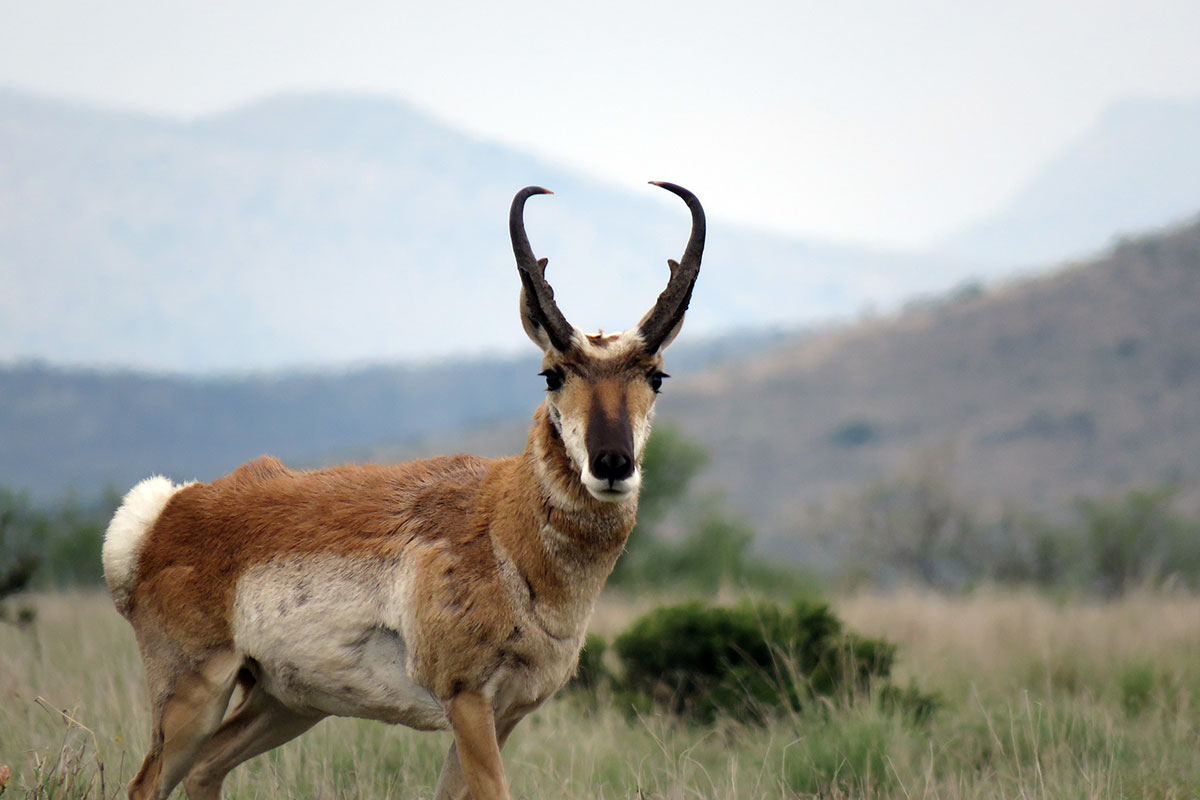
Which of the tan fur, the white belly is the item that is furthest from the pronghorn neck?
the white belly

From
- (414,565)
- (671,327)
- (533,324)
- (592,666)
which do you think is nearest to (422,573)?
(414,565)

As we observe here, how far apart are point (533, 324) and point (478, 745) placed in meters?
1.81

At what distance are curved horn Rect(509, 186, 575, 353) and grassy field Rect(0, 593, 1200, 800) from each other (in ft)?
7.02

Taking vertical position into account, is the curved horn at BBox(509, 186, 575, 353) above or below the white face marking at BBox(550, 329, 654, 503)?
above

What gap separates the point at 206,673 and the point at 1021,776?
4.44m

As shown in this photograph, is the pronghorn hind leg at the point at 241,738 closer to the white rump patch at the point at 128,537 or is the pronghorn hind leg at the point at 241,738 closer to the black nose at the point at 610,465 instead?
the white rump patch at the point at 128,537

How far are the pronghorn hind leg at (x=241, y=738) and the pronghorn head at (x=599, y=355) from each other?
2193 millimetres

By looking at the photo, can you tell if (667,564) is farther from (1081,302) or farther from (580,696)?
(1081,302)

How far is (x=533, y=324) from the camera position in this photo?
5113mm

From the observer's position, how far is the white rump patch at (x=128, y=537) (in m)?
5.62

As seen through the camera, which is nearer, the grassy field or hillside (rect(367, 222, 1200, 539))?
the grassy field

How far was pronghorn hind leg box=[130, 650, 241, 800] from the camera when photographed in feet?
17.4

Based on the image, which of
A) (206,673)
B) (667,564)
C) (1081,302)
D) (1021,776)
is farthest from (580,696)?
(1081,302)

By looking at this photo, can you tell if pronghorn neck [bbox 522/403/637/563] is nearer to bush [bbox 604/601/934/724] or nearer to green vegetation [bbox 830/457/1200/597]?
bush [bbox 604/601/934/724]
